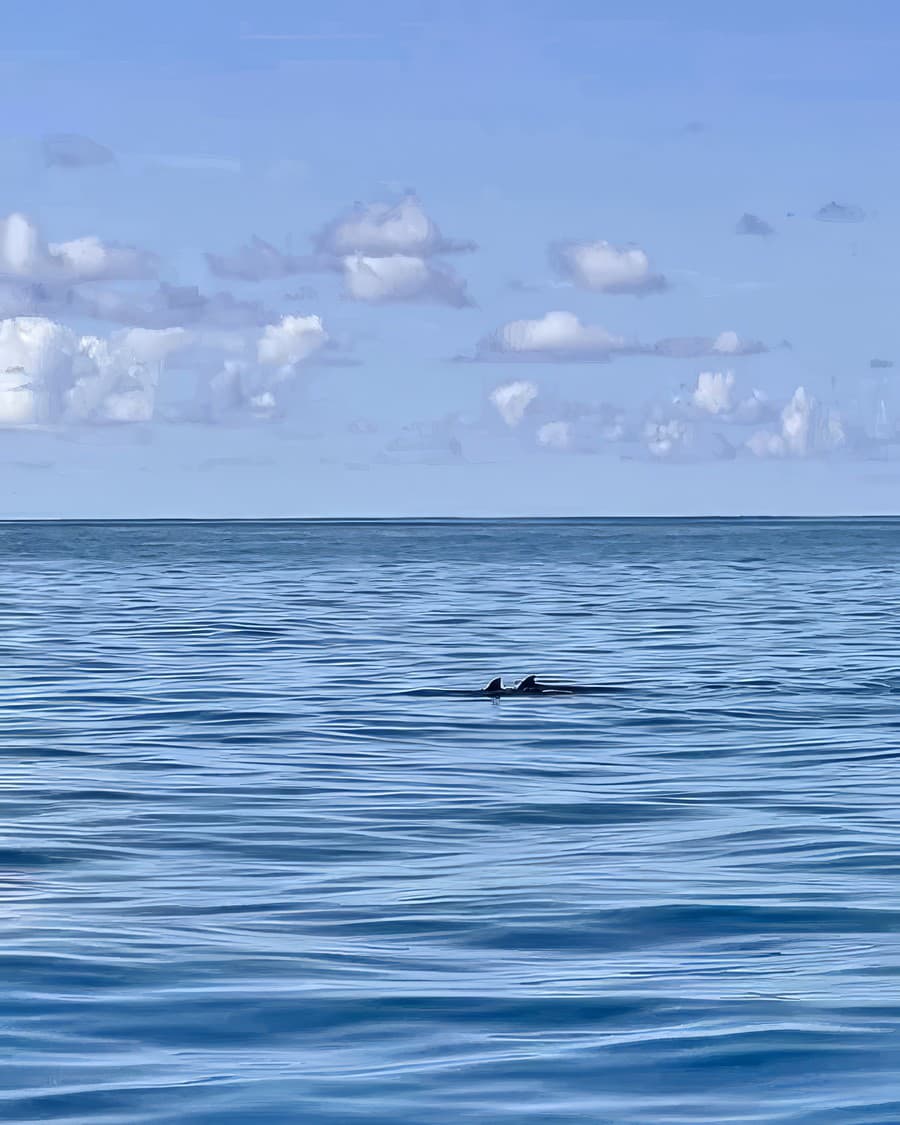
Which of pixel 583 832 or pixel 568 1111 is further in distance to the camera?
pixel 583 832

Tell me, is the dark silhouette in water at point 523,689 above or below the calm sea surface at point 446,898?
above

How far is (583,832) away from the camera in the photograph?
50.0 ft

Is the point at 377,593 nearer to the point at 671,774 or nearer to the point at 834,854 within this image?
the point at 671,774

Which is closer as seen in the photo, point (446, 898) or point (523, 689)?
point (446, 898)

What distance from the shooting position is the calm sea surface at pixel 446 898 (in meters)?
8.30

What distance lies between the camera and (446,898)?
1239cm

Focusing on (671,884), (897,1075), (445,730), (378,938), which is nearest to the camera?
(897,1075)

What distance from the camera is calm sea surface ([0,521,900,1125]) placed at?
27.2 feet

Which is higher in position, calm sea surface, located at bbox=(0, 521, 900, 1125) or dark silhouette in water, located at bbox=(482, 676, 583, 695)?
dark silhouette in water, located at bbox=(482, 676, 583, 695)

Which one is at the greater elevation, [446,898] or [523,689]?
[523,689]

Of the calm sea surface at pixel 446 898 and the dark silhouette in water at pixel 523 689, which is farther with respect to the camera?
the dark silhouette in water at pixel 523 689

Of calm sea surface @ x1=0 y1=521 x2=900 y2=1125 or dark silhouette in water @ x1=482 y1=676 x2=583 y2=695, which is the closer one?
calm sea surface @ x1=0 y1=521 x2=900 y2=1125

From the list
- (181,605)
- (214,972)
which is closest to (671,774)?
(214,972)

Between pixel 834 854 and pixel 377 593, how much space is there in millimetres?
52303
